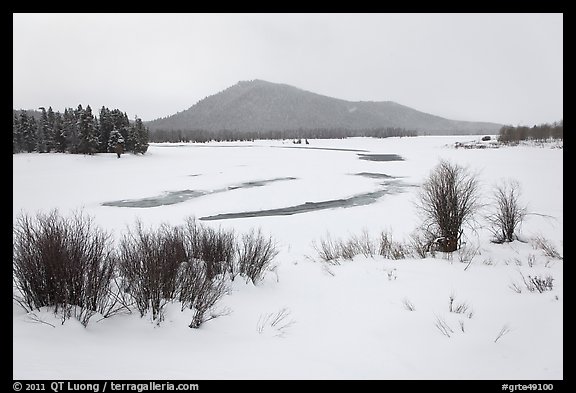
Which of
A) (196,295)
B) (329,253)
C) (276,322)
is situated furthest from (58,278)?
(329,253)

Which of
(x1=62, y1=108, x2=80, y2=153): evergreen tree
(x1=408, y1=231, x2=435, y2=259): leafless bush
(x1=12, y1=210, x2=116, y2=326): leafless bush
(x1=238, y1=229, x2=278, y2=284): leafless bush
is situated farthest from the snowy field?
(x1=62, y1=108, x2=80, y2=153): evergreen tree

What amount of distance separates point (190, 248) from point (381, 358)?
6273 mm

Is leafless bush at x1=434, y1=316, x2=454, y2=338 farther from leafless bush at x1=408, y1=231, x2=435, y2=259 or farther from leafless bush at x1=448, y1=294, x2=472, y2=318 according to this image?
leafless bush at x1=408, y1=231, x2=435, y2=259

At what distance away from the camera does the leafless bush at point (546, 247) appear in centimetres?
1250

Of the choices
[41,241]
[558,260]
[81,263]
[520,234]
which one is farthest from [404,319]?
[520,234]

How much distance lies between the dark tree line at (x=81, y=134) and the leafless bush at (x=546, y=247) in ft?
201

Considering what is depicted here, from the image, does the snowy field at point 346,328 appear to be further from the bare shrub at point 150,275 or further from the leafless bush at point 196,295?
the bare shrub at point 150,275

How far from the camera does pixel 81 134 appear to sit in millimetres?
56094

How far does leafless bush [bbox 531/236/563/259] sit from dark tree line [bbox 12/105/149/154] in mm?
61406

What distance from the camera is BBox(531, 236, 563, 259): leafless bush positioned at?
12.5 meters

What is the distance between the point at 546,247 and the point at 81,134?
6335 centimetres

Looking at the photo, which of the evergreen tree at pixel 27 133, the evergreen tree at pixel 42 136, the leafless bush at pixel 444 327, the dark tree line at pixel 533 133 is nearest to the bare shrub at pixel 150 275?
the leafless bush at pixel 444 327

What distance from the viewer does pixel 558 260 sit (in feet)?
38.7

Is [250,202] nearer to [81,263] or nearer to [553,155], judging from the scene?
[81,263]
